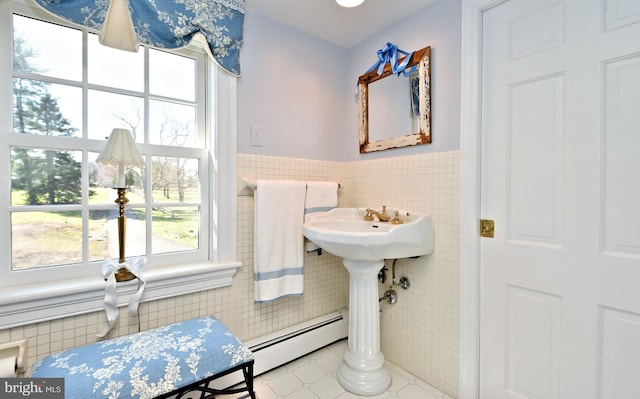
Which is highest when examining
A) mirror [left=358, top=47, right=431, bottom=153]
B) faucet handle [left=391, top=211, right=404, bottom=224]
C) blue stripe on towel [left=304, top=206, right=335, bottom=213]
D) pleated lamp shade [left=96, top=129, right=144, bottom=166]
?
mirror [left=358, top=47, right=431, bottom=153]

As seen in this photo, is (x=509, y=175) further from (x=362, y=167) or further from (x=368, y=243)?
(x=362, y=167)

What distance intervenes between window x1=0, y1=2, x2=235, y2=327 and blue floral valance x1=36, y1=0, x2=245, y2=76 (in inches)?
5.0

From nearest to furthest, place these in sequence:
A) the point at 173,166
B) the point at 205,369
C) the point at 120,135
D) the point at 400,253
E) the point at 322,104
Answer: the point at 205,369, the point at 120,135, the point at 400,253, the point at 173,166, the point at 322,104

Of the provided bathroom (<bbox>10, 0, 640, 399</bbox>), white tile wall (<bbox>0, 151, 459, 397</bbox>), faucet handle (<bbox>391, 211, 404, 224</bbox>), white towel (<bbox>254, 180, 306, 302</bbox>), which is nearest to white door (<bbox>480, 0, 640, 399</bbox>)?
bathroom (<bbox>10, 0, 640, 399</bbox>)

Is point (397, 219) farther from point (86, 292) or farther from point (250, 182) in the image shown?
point (86, 292)

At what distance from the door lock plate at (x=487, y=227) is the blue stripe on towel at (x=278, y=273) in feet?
3.24

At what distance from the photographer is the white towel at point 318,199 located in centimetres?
174

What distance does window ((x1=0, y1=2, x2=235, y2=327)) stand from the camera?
3.77 ft

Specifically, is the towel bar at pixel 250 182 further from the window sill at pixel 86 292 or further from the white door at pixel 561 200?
the white door at pixel 561 200

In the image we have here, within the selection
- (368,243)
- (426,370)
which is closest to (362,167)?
(368,243)

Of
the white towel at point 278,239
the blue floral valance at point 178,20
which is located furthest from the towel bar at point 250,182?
the blue floral valance at point 178,20

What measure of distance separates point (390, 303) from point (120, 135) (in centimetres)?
162

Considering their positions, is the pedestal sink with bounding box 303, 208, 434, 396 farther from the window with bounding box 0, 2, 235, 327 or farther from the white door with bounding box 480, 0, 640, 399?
the window with bounding box 0, 2, 235, 327

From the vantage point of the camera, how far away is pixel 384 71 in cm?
176
